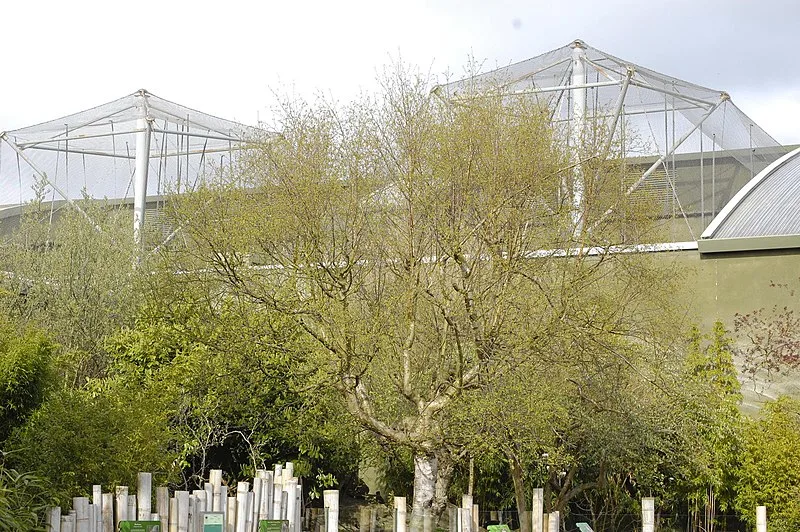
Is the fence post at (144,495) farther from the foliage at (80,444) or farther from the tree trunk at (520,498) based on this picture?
the tree trunk at (520,498)

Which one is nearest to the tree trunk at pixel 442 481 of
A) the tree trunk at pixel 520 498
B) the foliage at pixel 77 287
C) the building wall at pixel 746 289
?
the tree trunk at pixel 520 498

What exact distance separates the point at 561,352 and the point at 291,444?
673 cm

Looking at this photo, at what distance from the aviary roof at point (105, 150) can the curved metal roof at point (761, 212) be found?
40.3ft

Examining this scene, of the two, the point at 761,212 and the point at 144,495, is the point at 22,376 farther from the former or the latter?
the point at 761,212

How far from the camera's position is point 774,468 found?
779 inches

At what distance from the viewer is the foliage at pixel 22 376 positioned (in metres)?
13.7

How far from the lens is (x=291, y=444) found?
2034 cm

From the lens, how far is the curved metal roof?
25.2m

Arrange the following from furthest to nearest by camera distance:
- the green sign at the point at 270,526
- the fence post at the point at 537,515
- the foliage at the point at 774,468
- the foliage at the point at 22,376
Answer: the foliage at the point at 774,468 → the fence post at the point at 537,515 → the foliage at the point at 22,376 → the green sign at the point at 270,526

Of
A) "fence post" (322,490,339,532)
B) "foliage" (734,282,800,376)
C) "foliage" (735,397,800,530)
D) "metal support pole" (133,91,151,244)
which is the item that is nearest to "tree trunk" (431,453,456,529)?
"fence post" (322,490,339,532)

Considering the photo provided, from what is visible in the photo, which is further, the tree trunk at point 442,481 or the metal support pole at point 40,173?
the metal support pole at point 40,173

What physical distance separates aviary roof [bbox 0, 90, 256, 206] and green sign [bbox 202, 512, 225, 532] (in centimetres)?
1430

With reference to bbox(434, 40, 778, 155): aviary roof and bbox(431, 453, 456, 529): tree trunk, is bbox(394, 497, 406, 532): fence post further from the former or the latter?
bbox(434, 40, 778, 155): aviary roof

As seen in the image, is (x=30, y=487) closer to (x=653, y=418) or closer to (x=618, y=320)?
(x=618, y=320)
